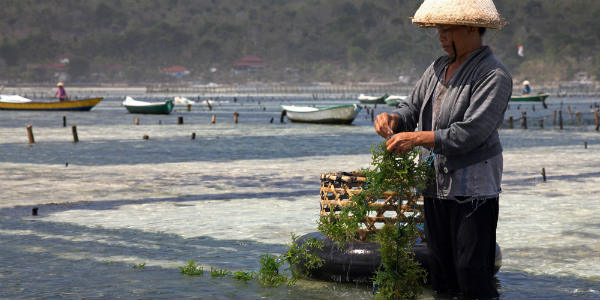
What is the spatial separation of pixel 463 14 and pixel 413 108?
82cm

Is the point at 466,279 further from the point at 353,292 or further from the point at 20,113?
the point at 20,113

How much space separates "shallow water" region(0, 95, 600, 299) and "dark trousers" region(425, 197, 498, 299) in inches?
68.6

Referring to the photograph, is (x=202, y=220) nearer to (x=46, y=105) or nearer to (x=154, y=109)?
(x=154, y=109)

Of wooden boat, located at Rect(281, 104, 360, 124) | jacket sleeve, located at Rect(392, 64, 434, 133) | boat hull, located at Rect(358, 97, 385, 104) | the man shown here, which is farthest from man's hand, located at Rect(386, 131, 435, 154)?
boat hull, located at Rect(358, 97, 385, 104)

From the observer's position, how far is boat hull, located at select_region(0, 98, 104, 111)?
61.9 metres

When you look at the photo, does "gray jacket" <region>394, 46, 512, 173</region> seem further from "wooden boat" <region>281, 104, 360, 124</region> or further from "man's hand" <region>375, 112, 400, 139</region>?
"wooden boat" <region>281, 104, 360, 124</region>

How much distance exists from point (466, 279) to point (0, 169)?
60.3 ft

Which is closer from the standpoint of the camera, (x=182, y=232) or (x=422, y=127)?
(x=422, y=127)

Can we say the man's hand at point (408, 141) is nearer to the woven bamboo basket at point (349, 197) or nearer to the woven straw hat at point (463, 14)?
the woven straw hat at point (463, 14)

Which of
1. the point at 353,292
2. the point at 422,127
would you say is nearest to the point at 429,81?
the point at 422,127

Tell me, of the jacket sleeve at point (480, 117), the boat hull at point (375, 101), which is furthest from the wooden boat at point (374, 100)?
the jacket sleeve at point (480, 117)

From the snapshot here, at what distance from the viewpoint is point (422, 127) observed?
17.6 ft

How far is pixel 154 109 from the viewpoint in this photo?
63062 millimetres

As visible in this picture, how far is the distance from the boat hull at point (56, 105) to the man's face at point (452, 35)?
5990 cm
